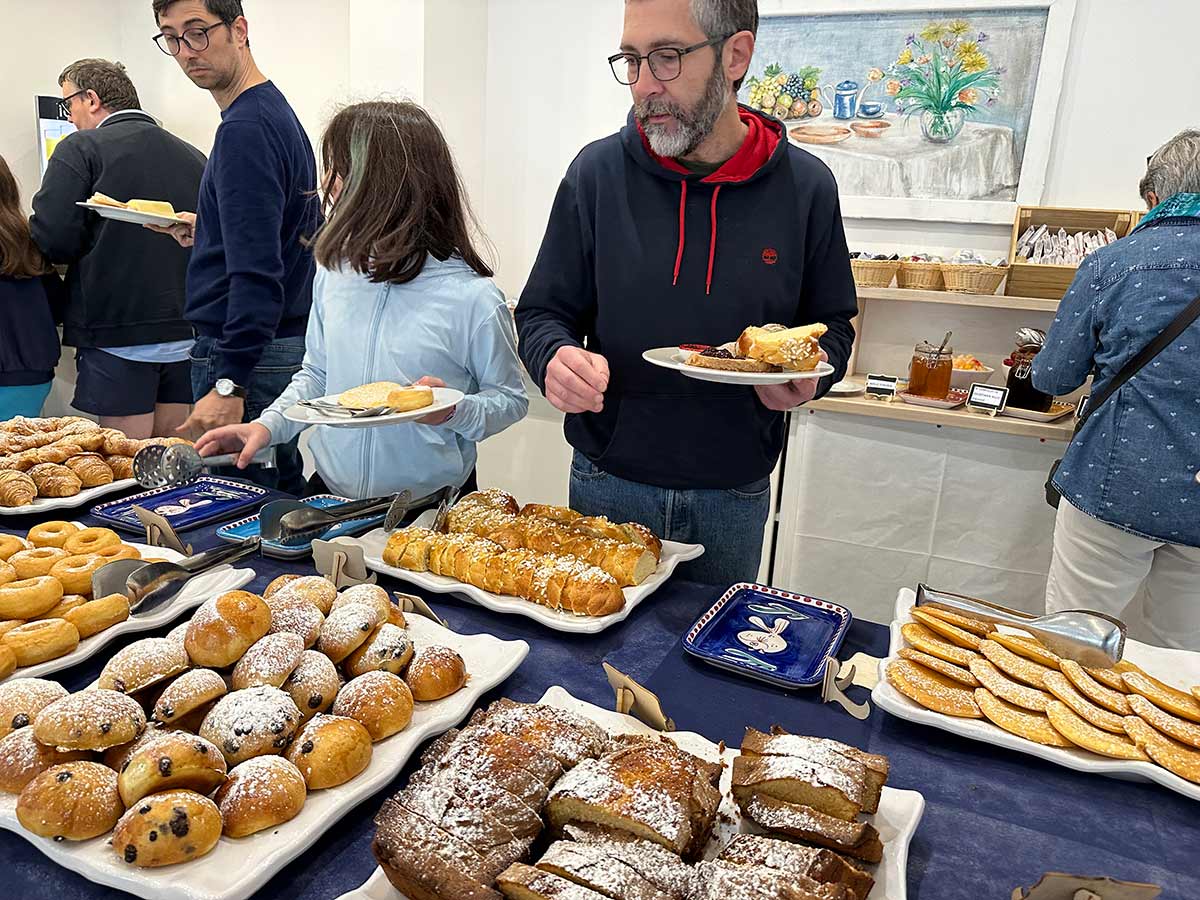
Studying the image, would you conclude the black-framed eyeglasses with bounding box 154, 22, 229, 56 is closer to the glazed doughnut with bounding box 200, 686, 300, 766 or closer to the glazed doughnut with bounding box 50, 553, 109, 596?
the glazed doughnut with bounding box 50, 553, 109, 596

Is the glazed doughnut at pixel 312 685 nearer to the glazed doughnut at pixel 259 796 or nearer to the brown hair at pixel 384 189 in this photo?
the glazed doughnut at pixel 259 796

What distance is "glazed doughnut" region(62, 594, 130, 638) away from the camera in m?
1.37

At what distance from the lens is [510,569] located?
1616 mm

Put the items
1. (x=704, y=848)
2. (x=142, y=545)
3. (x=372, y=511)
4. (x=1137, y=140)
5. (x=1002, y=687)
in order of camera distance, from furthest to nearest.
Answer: (x=1137, y=140)
(x=372, y=511)
(x=142, y=545)
(x=1002, y=687)
(x=704, y=848)

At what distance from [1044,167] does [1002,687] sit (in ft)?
11.3

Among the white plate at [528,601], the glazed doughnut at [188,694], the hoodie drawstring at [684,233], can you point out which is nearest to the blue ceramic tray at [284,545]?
the white plate at [528,601]

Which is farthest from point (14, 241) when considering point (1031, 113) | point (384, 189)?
point (1031, 113)

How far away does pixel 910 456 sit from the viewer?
3766 mm

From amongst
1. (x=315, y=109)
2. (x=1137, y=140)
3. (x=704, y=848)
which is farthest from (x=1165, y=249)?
(x=315, y=109)

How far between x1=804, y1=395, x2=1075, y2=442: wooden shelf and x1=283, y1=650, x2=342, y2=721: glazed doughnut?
10.0ft

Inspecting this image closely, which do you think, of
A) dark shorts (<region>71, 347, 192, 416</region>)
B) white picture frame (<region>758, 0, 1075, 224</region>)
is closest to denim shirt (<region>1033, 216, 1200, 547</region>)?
white picture frame (<region>758, 0, 1075, 224</region>)

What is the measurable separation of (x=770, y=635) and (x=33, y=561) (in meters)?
1.42

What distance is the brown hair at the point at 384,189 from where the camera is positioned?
6.92 ft

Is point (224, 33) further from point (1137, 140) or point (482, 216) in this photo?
point (1137, 140)
